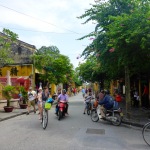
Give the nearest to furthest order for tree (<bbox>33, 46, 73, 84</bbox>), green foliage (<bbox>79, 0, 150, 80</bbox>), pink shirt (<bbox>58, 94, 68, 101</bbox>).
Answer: green foliage (<bbox>79, 0, 150, 80</bbox>) → pink shirt (<bbox>58, 94, 68, 101</bbox>) → tree (<bbox>33, 46, 73, 84</bbox>)

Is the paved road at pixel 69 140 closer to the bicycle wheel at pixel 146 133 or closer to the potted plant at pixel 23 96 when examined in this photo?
the bicycle wheel at pixel 146 133

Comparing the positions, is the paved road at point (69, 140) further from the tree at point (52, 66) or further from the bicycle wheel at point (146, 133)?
the tree at point (52, 66)

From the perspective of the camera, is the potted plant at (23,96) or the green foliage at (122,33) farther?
the potted plant at (23,96)

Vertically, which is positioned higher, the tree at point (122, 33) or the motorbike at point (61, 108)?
the tree at point (122, 33)

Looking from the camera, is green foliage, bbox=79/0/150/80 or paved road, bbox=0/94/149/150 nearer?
paved road, bbox=0/94/149/150

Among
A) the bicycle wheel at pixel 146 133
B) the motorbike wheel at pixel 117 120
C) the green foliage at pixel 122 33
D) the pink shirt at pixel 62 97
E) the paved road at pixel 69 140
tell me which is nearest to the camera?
the paved road at pixel 69 140

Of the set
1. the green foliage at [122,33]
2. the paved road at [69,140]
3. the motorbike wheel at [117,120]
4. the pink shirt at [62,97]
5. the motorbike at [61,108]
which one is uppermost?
the green foliage at [122,33]

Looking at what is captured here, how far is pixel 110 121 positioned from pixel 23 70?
802 inches

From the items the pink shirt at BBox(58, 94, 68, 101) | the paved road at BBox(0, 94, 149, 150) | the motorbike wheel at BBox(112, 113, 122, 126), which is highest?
the pink shirt at BBox(58, 94, 68, 101)

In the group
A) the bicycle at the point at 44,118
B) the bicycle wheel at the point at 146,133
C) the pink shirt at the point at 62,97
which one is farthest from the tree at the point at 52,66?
the bicycle wheel at the point at 146,133

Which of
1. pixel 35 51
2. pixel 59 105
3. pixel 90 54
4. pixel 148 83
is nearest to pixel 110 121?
pixel 59 105

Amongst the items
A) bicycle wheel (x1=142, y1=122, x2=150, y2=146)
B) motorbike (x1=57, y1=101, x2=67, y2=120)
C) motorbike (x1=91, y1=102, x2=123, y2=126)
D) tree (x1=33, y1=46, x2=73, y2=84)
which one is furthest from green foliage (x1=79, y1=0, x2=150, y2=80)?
tree (x1=33, y1=46, x2=73, y2=84)

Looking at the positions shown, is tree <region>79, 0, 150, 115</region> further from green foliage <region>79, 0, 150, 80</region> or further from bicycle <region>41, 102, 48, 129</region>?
bicycle <region>41, 102, 48, 129</region>

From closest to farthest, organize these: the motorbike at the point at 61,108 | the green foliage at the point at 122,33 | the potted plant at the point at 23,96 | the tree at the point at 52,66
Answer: the green foliage at the point at 122,33 < the motorbike at the point at 61,108 < the potted plant at the point at 23,96 < the tree at the point at 52,66
